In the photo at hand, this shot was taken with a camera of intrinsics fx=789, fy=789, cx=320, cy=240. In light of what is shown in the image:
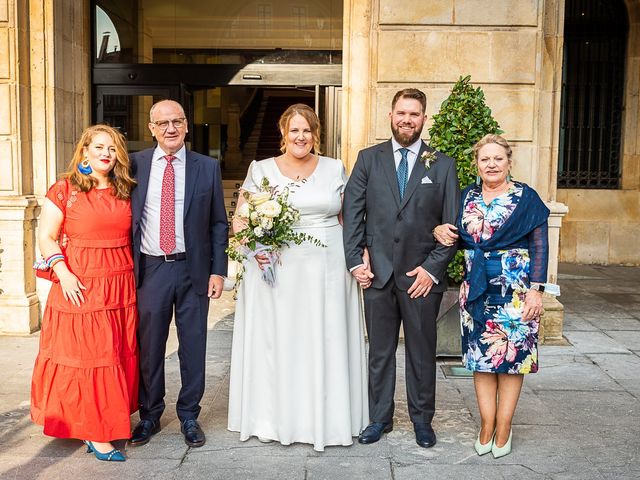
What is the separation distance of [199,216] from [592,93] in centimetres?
1066

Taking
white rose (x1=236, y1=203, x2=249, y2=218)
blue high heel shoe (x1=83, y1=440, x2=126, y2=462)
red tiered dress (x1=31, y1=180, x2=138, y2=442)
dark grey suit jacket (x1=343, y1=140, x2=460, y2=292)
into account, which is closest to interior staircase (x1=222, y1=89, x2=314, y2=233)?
dark grey suit jacket (x1=343, y1=140, x2=460, y2=292)

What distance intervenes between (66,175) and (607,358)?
16.8 feet

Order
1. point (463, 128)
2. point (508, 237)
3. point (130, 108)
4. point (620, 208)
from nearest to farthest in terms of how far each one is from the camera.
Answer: point (508, 237) < point (463, 128) < point (130, 108) < point (620, 208)

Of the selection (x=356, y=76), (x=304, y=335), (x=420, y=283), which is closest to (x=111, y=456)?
(x=304, y=335)

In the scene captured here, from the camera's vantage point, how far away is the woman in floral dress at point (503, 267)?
4484 mm

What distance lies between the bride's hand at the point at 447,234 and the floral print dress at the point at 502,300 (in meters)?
0.10

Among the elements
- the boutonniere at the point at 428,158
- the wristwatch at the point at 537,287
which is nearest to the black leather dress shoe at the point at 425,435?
the wristwatch at the point at 537,287

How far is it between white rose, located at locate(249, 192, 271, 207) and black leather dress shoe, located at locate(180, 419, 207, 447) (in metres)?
1.48

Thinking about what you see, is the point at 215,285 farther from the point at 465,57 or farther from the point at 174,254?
the point at 465,57

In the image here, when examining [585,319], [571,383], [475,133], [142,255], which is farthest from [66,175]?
[585,319]

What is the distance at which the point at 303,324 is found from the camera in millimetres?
4828

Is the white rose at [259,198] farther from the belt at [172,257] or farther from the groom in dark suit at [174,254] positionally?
the belt at [172,257]

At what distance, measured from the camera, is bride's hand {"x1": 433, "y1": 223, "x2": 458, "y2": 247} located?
4.69 meters

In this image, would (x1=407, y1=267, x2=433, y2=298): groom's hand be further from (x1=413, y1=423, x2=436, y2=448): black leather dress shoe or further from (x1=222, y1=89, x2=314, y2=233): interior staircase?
(x1=222, y1=89, x2=314, y2=233): interior staircase
